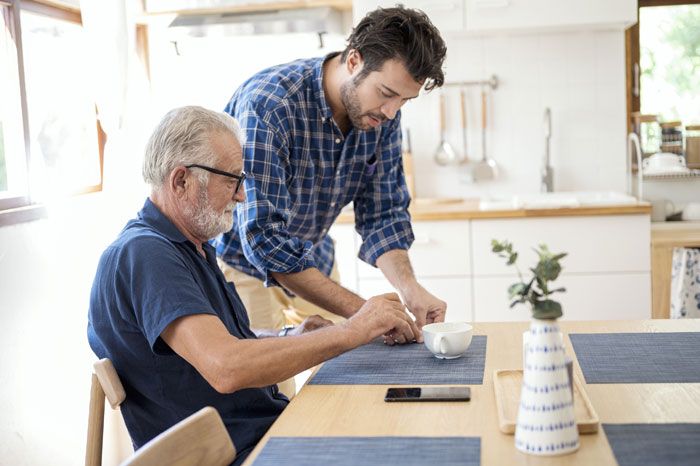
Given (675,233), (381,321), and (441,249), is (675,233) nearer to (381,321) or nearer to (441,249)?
(441,249)

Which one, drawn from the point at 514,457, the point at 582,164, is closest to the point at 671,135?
the point at 582,164

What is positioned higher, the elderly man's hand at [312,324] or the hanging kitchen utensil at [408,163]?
the hanging kitchen utensil at [408,163]

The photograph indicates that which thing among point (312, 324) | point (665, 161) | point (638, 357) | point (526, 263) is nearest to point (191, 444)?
point (312, 324)

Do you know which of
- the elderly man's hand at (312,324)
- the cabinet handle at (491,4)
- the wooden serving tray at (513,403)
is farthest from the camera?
the cabinet handle at (491,4)

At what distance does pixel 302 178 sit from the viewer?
2305 millimetres

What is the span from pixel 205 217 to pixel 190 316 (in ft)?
0.98

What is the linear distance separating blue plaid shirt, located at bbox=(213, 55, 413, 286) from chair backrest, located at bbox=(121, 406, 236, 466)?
0.76 m

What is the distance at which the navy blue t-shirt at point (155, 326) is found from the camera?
151 cm

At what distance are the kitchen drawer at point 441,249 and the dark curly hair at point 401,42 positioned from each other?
177 cm

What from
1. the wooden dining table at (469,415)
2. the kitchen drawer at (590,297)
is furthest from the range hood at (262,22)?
the wooden dining table at (469,415)

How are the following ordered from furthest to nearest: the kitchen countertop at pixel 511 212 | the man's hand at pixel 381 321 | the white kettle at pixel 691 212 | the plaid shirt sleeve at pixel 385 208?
the white kettle at pixel 691 212
the kitchen countertop at pixel 511 212
the plaid shirt sleeve at pixel 385 208
the man's hand at pixel 381 321

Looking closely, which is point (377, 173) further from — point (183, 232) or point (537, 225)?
point (537, 225)

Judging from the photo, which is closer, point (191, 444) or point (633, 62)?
point (191, 444)

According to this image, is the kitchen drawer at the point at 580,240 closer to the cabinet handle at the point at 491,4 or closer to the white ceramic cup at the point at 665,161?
the white ceramic cup at the point at 665,161
